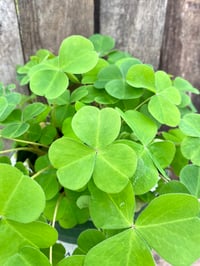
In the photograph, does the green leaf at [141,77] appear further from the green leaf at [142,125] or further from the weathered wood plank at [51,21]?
the weathered wood plank at [51,21]

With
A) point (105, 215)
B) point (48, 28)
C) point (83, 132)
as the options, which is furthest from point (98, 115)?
point (48, 28)

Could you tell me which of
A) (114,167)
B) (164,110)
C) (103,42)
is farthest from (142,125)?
(103,42)

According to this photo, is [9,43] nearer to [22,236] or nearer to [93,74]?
[93,74]

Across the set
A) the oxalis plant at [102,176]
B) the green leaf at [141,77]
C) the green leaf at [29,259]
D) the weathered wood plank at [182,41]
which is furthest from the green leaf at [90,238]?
the weathered wood plank at [182,41]

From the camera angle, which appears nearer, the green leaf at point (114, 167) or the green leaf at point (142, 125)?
the green leaf at point (114, 167)

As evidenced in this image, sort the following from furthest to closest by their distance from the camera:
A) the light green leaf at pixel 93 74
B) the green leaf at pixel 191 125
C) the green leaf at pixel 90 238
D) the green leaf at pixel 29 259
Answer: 1. the light green leaf at pixel 93 74
2. the green leaf at pixel 191 125
3. the green leaf at pixel 90 238
4. the green leaf at pixel 29 259

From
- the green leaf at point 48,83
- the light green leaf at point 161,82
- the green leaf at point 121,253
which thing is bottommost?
the green leaf at point 121,253

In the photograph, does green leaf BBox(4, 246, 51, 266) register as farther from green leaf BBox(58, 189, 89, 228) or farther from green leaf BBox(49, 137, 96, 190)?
green leaf BBox(58, 189, 89, 228)
